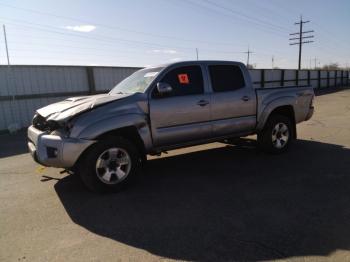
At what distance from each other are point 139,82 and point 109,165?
1.64 m

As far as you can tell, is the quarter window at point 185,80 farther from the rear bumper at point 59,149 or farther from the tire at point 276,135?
the tire at point 276,135

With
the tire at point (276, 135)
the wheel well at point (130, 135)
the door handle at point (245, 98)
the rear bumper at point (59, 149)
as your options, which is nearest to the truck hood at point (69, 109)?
the rear bumper at point (59, 149)

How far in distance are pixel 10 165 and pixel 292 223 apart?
5.80 metres

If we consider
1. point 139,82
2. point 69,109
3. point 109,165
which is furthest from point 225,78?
point 69,109

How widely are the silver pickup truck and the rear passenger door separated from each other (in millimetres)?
18

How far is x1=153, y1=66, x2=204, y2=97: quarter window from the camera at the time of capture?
5.30m

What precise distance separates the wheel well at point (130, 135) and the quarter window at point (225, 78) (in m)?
1.71

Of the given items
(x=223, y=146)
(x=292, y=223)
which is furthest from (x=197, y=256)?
(x=223, y=146)

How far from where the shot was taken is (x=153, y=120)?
5.01 m

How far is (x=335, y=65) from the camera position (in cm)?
12600

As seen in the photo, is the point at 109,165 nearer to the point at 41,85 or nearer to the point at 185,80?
the point at 185,80

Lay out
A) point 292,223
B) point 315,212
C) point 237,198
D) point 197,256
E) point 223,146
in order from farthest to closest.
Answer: point 223,146 < point 237,198 < point 315,212 < point 292,223 < point 197,256

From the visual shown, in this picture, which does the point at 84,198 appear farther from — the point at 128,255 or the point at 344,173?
the point at 344,173

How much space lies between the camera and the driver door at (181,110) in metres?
5.07
